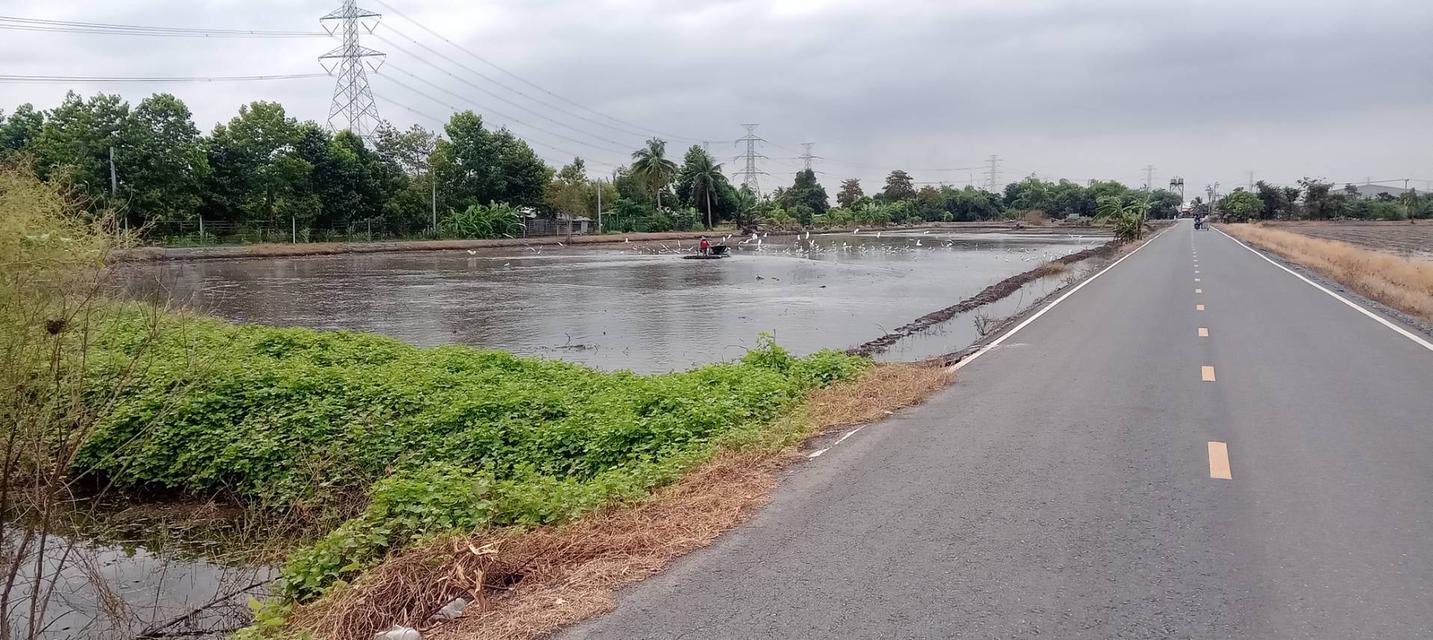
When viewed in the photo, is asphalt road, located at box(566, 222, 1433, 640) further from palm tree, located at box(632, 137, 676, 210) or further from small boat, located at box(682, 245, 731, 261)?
palm tree, located at box(632, 137, 676, 210)

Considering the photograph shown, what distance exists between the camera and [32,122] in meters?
58.6

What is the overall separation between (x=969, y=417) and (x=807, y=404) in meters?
1.82

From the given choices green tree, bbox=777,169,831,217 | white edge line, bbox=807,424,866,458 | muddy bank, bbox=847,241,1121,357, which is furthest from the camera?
green tree, bbox=777,169,831,217

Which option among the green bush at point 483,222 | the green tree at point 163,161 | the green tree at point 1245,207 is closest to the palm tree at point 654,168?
the green bush at point 483,222

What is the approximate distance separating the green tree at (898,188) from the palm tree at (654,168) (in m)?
73.7

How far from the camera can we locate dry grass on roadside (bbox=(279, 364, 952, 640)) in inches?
194

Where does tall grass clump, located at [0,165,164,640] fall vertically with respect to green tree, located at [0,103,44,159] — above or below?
below

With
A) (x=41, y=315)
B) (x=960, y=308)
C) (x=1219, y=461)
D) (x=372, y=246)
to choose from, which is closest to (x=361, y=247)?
(x=372, y=246)

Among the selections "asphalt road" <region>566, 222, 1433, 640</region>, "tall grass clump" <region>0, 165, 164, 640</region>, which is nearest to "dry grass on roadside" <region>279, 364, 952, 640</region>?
"asphalt road" <region>566, 222, 1433, 640</region>

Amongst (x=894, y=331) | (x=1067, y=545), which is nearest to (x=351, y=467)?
(x=1067, y=545)

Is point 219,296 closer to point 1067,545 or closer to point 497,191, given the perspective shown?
point 1067,545

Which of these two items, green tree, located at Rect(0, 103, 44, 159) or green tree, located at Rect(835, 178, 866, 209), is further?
green tree, located at Rect(835, 178, 866, 209)

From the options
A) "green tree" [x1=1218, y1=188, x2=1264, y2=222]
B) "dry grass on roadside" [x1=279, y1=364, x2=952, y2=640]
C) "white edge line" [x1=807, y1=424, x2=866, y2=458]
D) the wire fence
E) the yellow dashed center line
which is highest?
"green tree" [x1=1218, y1=188, x2=1264, y2=222]

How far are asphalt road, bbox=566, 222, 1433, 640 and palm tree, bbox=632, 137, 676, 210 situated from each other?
9427 centimetres
